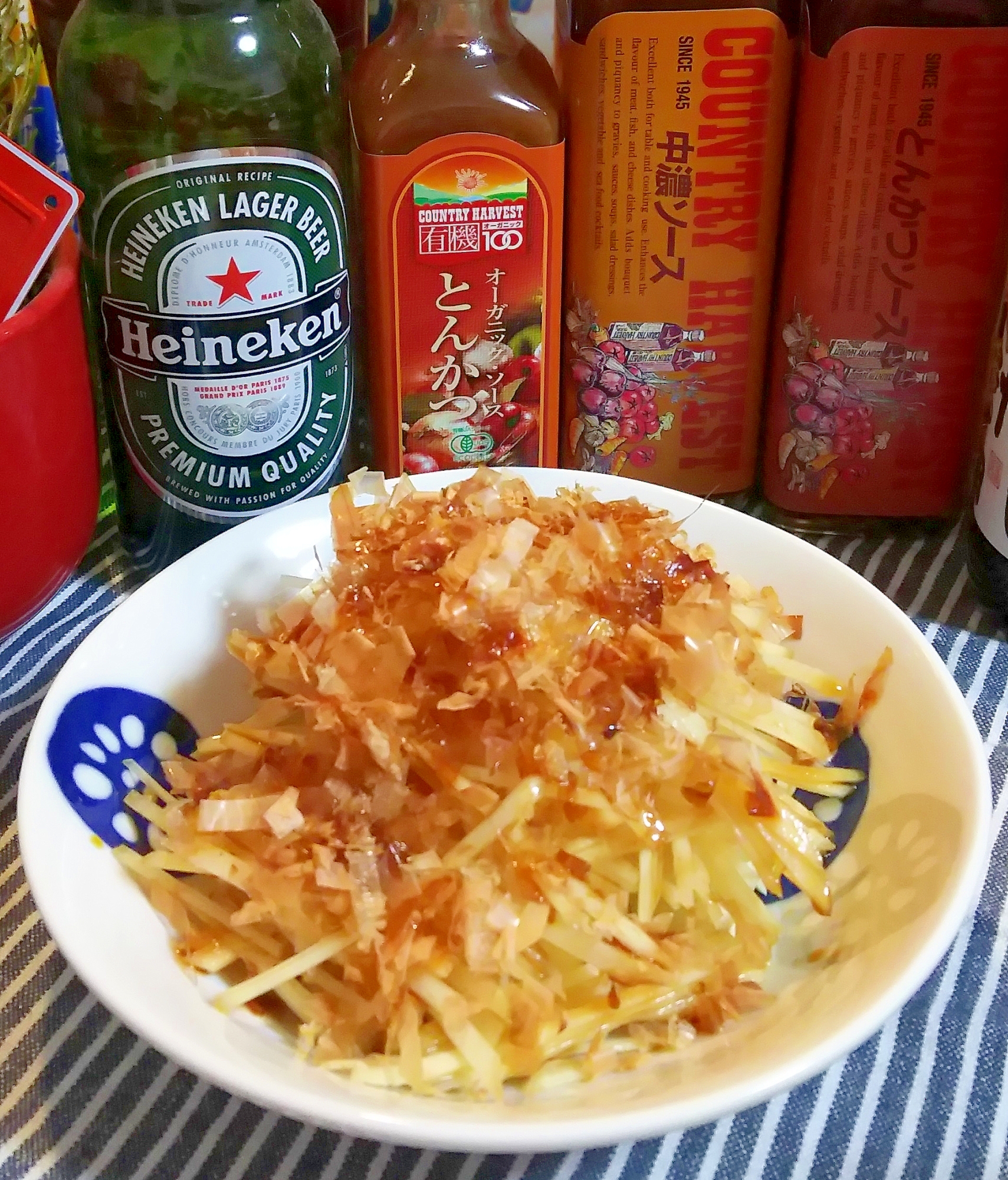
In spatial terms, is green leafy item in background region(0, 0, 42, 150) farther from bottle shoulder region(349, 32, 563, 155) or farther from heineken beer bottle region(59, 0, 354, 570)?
bottle shoulder region(349, 32, 563, 155)

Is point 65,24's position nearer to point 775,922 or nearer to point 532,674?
point 532,674

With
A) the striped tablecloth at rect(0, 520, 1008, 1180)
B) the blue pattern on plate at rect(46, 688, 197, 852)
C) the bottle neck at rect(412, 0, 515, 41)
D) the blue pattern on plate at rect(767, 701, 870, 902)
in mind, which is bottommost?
the striped tablecloth at rect(0, 520, 1008, 1180)

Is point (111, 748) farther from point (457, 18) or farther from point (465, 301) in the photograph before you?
point (457, 18)

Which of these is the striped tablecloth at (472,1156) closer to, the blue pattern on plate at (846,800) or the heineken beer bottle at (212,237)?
the blue pattern on plate at (846,800)

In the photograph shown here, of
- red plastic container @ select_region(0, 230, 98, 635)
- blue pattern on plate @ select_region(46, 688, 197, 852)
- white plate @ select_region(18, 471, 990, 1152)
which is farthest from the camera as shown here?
red plastic container @ select_region(0, 230, 98, 635)

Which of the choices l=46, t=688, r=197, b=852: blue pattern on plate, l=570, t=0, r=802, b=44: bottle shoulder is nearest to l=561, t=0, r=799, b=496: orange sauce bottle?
l=570, t=0, r=802, b=44: bottle shoulder

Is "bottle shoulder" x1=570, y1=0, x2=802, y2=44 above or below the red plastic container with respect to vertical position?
above

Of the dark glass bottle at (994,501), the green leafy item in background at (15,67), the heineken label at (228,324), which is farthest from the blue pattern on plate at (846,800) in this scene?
the green leafy item in background at (15,67)
